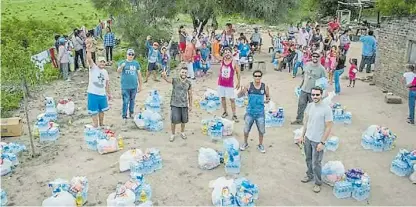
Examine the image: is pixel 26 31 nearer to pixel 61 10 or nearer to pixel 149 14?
pixel 149 14

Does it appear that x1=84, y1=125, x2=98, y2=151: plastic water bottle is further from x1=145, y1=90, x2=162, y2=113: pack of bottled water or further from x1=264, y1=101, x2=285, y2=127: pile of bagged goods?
x1=264, y1=101, x2=285, y2=127: pile of bagged goods

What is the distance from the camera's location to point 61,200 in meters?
6.24

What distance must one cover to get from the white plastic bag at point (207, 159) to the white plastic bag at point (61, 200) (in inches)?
91.6

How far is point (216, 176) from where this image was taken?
7.66 m

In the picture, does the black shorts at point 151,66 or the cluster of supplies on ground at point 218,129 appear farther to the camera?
the black shorts at point 151,66

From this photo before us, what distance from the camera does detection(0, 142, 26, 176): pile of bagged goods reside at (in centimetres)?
767

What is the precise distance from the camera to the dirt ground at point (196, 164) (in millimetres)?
6988

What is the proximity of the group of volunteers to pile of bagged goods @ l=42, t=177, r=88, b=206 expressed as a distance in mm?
2709

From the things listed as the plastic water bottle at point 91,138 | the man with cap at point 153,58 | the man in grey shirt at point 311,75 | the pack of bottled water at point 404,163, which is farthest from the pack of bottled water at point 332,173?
the man with cap at point 153,58

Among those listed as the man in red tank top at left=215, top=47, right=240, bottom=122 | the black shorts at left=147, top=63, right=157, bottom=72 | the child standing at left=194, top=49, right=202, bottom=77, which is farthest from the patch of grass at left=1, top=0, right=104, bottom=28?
the man in red tank top at left=215, top=47, right=240, bottom=122

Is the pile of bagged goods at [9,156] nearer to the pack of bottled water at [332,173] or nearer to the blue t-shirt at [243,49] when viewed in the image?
the pack of bottled water at [332,173]

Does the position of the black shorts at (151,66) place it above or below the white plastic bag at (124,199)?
above

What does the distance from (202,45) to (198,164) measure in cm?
865

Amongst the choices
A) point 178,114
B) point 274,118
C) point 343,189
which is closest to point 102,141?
point 178,114
